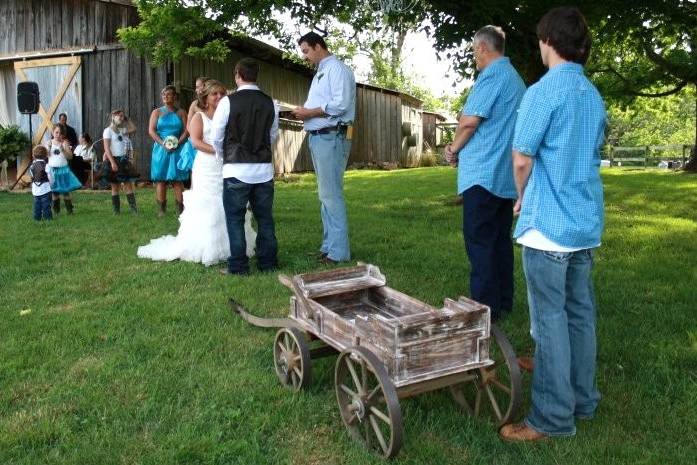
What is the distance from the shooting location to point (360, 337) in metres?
3.20

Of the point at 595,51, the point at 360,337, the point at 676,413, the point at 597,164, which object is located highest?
the point at 595,51

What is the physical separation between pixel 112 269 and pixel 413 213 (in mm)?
5239

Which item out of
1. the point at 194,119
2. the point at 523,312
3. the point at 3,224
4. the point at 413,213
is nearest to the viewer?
the point at 523,312

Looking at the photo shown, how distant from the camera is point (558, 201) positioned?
2.94 m

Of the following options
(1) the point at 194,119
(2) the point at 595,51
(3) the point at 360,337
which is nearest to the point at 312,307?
(3) the point at 360,337

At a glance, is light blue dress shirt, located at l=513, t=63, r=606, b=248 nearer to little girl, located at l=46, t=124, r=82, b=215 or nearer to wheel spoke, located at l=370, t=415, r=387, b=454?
wheel spoke, located at l=370, t=415, r=387, b=454

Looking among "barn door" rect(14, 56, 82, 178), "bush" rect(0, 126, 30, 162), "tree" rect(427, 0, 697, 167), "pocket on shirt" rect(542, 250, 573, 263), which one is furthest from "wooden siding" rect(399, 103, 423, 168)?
"pocket on shirt" rect(542, 250, 573, 263)

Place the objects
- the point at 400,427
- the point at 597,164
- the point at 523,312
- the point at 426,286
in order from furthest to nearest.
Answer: the point at 426,286
the point at 523,312
the point at 597,164
the point at 400,427

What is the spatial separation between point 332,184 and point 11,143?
41.4ft

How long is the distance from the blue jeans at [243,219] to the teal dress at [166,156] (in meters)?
3.46

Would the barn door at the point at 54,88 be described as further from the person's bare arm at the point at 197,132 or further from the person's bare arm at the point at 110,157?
the person's bare arm at the point at 197,132

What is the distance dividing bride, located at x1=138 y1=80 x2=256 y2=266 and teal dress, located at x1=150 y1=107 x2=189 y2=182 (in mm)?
2400

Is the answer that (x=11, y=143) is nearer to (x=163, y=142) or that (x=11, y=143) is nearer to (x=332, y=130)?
(x=163, y=142)

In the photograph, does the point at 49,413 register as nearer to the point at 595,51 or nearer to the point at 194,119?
the point at 194,119
